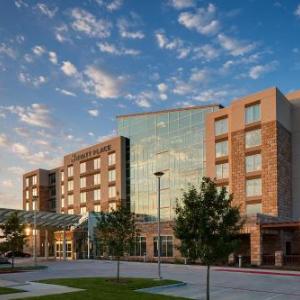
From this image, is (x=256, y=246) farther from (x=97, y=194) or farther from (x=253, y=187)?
(x=97, y=194)

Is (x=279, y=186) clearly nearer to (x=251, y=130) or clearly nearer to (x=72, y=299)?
(x=251, y=130)

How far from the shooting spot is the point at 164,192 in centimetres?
6391

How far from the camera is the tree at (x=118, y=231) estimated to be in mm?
26688

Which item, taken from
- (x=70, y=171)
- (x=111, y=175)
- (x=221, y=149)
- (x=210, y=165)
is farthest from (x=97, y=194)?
(x=221, y=149)

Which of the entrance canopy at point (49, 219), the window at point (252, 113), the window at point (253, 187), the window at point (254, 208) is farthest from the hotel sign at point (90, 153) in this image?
the window at point (254, 208)

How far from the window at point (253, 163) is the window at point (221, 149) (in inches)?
165

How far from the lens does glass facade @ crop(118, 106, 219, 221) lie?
196 ft

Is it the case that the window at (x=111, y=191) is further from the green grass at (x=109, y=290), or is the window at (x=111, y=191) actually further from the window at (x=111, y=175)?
the green grass at (x=109, y=290)

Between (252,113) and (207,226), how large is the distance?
36215 mm

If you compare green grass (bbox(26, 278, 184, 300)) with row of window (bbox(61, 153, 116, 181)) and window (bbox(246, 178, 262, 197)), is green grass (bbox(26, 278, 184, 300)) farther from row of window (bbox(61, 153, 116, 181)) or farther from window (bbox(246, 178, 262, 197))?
row of window (bbox(61, 153, 116, 181))

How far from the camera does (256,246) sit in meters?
41.5

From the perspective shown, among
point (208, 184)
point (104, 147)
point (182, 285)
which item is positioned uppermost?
point (104, 147)

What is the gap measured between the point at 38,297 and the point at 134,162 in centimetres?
5156

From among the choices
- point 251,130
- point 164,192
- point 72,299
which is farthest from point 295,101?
point 72,299
